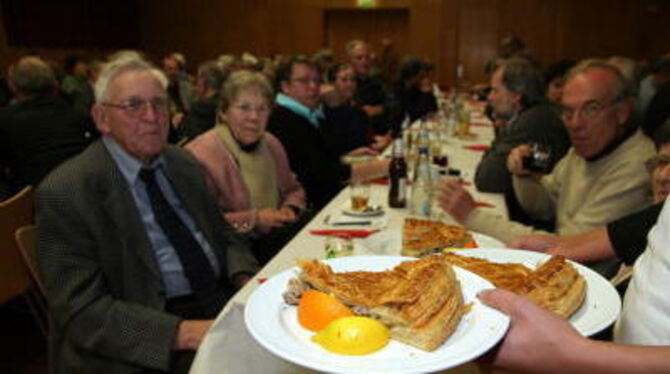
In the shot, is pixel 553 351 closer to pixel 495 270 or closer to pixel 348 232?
pixel 495 270

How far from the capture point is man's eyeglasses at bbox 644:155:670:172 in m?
1.95

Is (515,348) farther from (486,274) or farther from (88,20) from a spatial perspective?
(88,20)

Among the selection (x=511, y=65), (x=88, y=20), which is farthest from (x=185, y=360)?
(x=88, y=20)

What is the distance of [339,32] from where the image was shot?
46.6ft

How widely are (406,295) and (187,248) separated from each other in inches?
51.5

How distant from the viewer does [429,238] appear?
6.05 feet

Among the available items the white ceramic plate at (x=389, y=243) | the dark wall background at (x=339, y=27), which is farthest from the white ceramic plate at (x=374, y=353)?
the dark wall background at (x=339, y=27)

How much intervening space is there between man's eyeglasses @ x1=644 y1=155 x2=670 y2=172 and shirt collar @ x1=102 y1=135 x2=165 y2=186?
189cm

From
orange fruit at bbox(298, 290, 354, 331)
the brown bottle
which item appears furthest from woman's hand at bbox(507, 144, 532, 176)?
orange fruit at bbox(298, 290, 354, 331)

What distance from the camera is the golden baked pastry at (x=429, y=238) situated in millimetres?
1820

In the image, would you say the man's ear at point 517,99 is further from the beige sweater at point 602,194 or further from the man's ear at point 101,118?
the man's ear at point 101,118

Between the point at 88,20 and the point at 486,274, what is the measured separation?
13535 mm

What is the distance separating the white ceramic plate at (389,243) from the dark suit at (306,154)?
168 centimetres

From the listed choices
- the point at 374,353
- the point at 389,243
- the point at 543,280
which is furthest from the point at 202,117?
the point at 374,353
